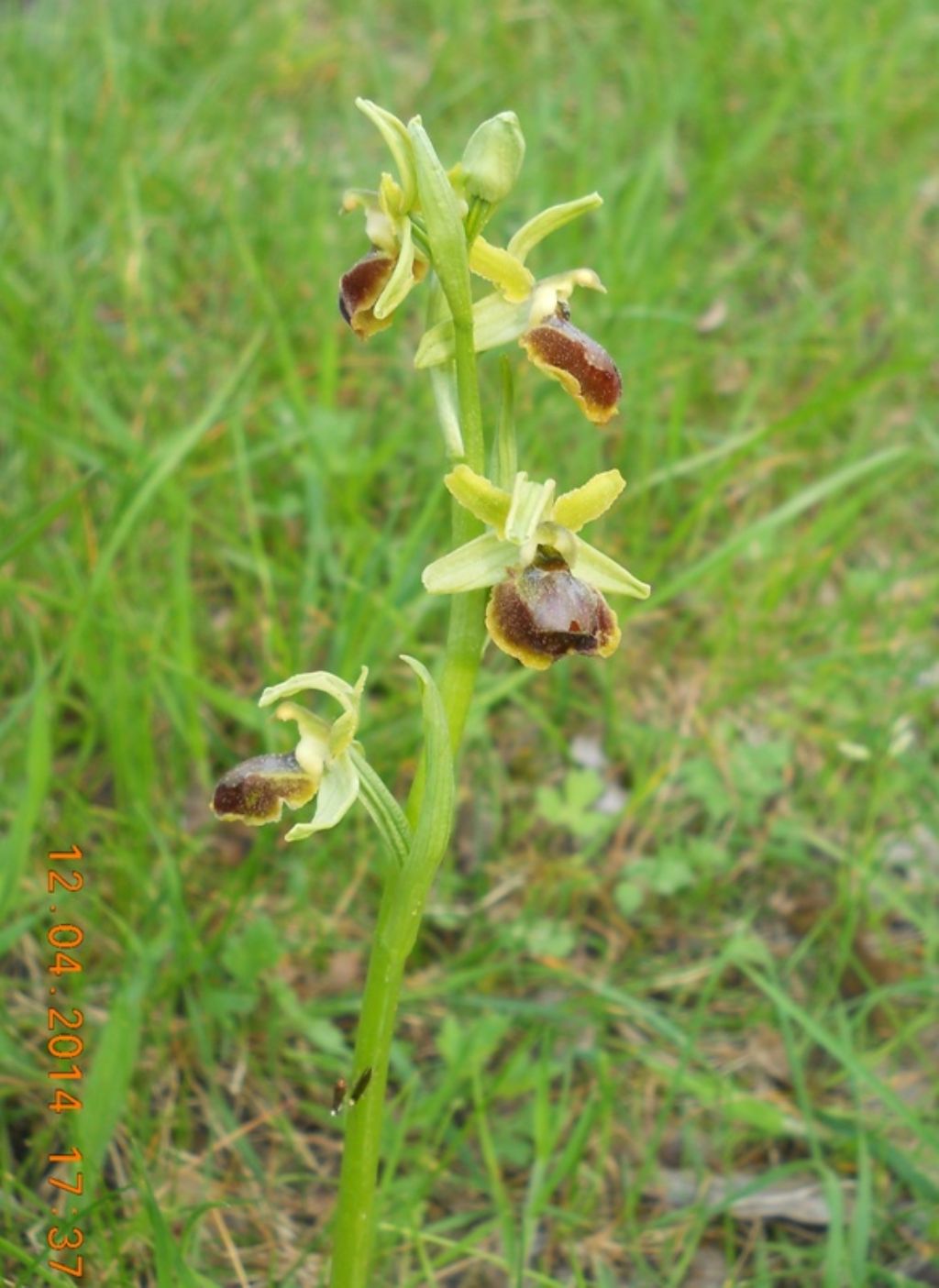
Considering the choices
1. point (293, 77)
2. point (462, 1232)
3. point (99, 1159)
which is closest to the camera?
point (99, 1159)

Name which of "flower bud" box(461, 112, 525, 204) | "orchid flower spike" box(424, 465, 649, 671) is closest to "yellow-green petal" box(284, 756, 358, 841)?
"orchid flower spike" box(424, 465, 649, 671)

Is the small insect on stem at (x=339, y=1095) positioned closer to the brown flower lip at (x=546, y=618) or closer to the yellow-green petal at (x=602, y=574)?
the brown flower lip at (x=546, y=618)

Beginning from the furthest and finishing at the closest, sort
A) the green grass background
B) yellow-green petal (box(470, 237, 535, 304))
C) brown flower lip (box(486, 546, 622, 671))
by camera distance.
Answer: the green grass background, yellow-green petal (box(470, 237, 535, 304)), brown flower lip (box(486, 546, 622, 671))

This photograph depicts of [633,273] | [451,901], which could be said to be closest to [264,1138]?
[451,901]

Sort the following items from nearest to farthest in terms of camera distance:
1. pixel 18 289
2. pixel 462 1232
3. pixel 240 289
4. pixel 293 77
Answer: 1. pixel 462 1232
2. pixel 18 289
3. pixel 240 289
4. pixel 293 77

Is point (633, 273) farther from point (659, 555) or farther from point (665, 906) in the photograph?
point (665, 906)

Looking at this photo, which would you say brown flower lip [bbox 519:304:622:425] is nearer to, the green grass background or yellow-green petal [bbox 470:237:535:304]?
yellow-green petal [bbox 470:237:535:304]
